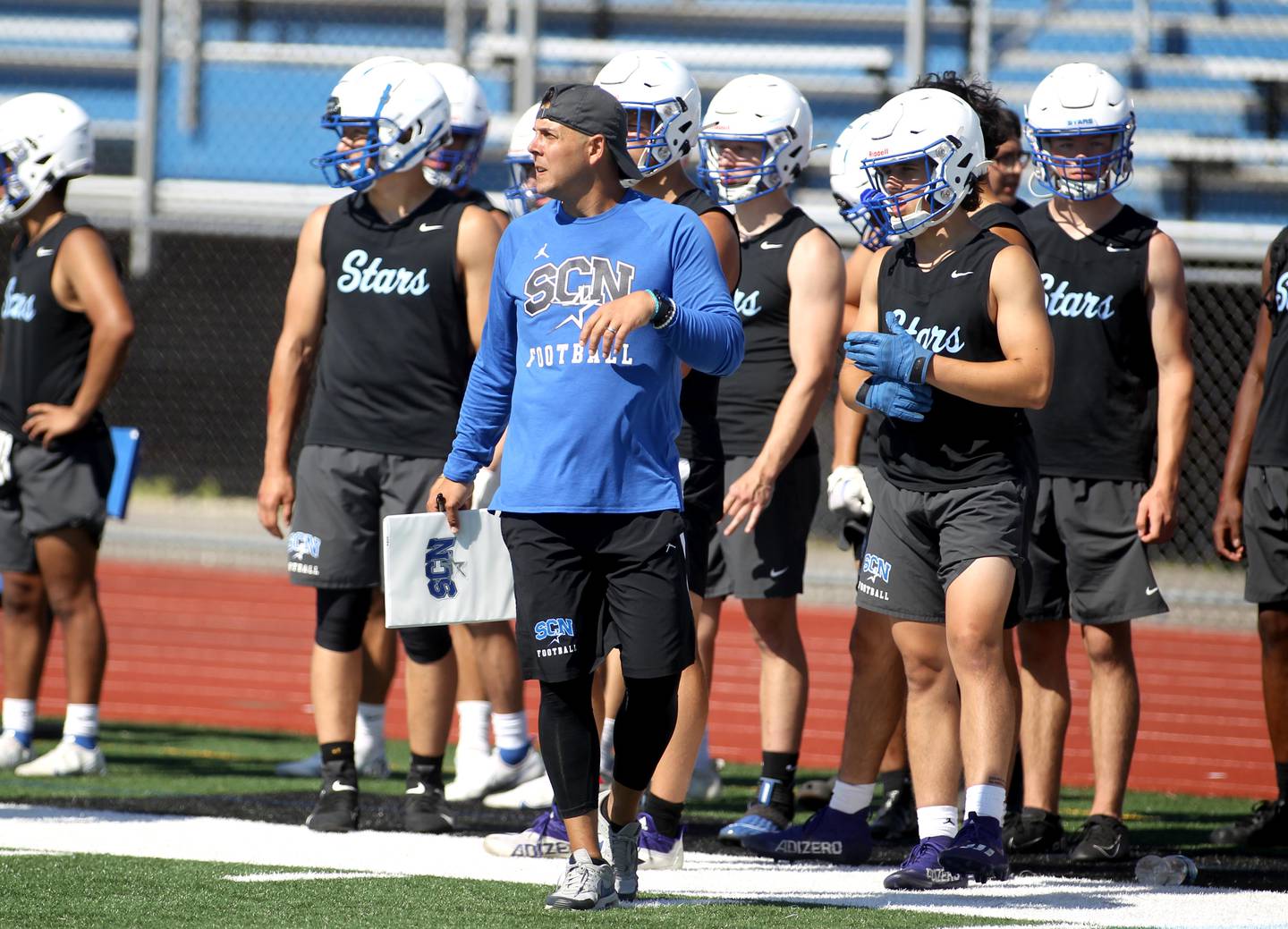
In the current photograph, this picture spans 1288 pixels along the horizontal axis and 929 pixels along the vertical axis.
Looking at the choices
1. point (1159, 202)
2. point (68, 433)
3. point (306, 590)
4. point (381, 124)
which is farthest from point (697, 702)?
point (1159, 202)

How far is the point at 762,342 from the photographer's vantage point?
6.44 metres

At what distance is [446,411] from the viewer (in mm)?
6180

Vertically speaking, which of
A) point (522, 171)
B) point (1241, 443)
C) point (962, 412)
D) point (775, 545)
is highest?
point (522, 171)

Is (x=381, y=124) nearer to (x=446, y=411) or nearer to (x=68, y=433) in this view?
(x=446, y=411)

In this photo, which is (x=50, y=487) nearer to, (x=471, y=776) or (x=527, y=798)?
(x=471, y=776)

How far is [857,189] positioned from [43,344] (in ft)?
10.4

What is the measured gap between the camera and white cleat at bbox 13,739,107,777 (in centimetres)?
724

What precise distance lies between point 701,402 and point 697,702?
85cm

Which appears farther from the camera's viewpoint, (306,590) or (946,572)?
(306,590)

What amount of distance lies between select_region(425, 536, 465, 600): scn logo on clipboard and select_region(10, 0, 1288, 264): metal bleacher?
308 inches

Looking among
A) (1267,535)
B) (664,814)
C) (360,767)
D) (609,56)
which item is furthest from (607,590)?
(609,56)

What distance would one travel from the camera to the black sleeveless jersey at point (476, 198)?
6.39 metres

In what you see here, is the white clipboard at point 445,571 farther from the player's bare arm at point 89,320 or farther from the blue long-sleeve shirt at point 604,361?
the player's bare arm at point 89,320

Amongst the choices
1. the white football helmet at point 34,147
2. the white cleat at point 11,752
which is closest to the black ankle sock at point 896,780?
the white cleat at point 11,752
